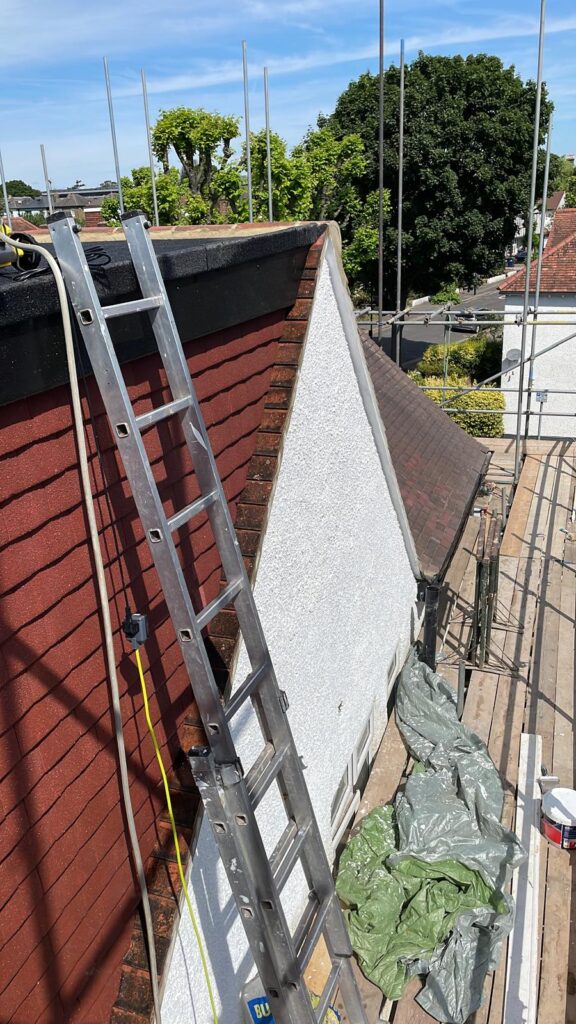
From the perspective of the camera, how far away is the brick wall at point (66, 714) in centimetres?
236

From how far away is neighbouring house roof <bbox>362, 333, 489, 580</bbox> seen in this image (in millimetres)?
8078

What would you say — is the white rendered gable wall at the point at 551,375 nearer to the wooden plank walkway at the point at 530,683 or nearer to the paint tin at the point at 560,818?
the wooden plank walkway at the point at 530,683

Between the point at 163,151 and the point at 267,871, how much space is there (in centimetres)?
2349

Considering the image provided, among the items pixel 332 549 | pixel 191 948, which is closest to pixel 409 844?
pixel 332 549

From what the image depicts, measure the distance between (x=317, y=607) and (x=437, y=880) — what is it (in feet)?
7.96

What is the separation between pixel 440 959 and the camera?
5078 millimetres

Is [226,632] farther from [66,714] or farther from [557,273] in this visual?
[557,273]

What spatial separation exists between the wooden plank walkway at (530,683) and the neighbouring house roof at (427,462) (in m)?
1.28

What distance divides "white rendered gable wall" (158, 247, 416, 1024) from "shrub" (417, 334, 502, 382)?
59.5 feet

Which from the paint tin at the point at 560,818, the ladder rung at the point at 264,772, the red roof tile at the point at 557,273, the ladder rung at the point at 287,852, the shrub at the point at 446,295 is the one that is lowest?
the paint tin at the point at 560,818

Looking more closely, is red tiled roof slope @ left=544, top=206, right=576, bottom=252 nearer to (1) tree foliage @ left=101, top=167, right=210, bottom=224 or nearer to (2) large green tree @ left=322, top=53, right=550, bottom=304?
(2) large green tree @ left=322, top=53, right=550, bottom=304

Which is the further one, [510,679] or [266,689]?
[510,679]

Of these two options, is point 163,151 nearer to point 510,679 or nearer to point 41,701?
point 510,679

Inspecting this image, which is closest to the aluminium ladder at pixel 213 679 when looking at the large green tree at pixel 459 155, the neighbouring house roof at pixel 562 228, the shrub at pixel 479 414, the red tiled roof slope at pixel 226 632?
the red tiled roof slope at pixel 226 632
